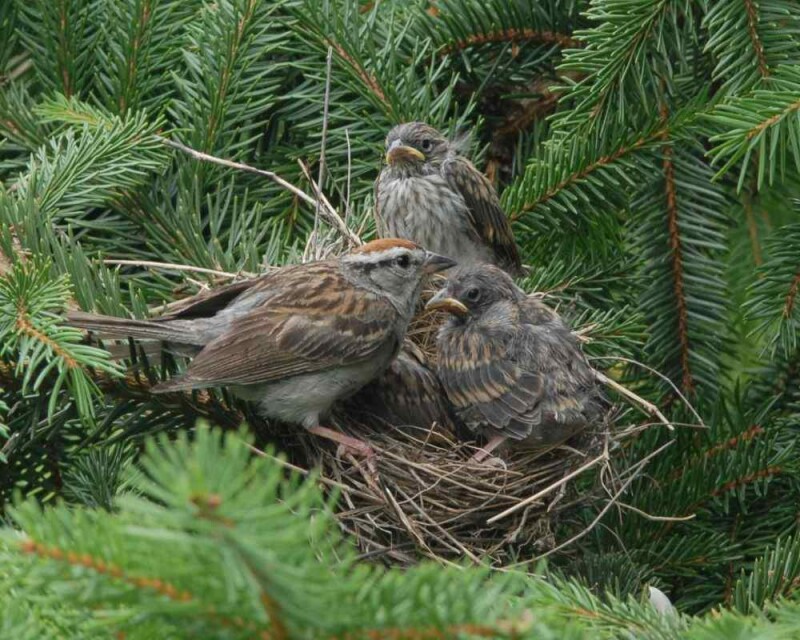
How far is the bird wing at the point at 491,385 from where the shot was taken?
367 cm

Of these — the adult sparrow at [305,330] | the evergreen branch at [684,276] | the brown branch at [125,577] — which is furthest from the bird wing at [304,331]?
the brown branch at [125,577]

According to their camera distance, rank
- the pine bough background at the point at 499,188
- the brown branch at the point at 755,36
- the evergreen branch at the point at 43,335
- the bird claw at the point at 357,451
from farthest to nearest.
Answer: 1. the bird claw at the point at 357,451
2. the brown branch at the point at 755,36
3. the pine bough background at the point at 499,188
4. the evergreen branch at the point at 43,335

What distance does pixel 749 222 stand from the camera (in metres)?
4.68

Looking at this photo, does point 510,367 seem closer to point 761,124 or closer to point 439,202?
point 439,202

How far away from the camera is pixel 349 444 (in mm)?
3438

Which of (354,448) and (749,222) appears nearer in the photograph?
(354,448)

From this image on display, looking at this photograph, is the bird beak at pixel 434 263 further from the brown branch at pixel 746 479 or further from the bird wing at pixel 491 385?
the brown branch at pixel 746 479

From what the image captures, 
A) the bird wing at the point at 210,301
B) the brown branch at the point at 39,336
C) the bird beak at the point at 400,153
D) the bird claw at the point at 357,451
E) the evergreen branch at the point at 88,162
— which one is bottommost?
the bird claw at the point at 357,451

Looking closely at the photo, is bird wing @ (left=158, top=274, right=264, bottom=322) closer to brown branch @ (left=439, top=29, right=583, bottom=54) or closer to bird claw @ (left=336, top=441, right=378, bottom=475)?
bird claw @ (left=336, top=441, right=378, bottom=475)

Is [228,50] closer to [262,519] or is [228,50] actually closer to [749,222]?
[749,222]

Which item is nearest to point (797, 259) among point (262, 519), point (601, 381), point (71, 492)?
point (601, 381)

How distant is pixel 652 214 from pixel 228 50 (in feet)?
5.11

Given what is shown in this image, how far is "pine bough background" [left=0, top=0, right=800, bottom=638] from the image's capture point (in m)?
3.10

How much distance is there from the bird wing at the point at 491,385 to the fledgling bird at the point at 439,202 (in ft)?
1.50
